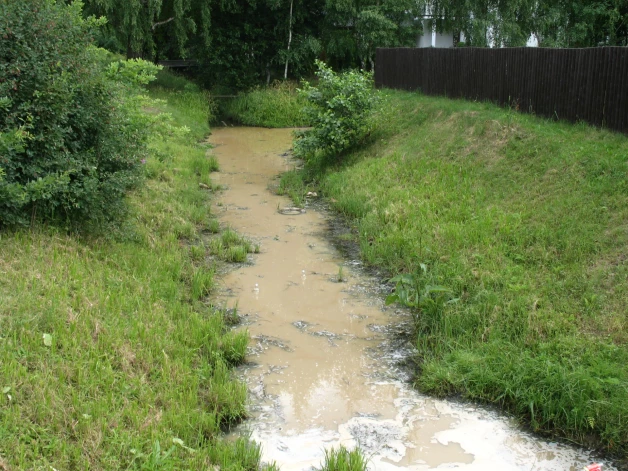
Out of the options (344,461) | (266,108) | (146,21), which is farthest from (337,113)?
(344,461)

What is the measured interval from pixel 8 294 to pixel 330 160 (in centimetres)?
1031

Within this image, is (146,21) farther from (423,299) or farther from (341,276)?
(423,299)

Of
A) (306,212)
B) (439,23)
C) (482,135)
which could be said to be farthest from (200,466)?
(439,23)

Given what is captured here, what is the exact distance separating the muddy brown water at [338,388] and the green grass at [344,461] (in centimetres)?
15

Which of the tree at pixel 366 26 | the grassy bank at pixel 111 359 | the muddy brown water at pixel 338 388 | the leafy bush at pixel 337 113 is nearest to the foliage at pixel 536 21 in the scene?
the tree at pixel 366 26

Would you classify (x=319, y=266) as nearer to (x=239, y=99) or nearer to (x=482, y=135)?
(x=482, y=135)

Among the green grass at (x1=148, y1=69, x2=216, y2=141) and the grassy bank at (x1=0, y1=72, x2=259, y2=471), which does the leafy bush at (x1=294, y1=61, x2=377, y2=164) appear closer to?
the green grass at (x1=148, y1=69, x2=216, y2=141)

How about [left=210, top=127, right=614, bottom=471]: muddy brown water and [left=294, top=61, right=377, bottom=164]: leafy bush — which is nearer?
[left=210, top=127, right=614, bottom=471]: muddy brown water

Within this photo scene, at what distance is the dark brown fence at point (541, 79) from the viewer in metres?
10.3

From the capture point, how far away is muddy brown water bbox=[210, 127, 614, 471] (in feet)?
17.4

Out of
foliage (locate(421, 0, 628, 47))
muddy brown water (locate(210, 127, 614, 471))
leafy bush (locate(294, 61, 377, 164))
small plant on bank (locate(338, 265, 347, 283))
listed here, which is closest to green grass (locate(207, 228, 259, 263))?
muddy brown water (locate(210, 127, 614, 471))

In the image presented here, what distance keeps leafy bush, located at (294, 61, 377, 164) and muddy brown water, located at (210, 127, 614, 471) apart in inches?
197

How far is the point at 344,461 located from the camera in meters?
4.94

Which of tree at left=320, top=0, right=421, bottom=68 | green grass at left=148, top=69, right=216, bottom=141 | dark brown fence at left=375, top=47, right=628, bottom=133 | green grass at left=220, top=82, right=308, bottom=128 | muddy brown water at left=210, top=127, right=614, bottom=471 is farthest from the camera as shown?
tree at left=320, top=0, right=421, bottom=68
